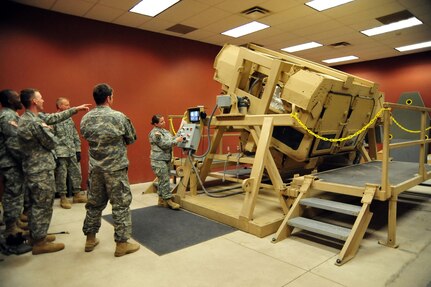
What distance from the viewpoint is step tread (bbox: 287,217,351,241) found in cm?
320

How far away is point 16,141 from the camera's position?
346 centimetres

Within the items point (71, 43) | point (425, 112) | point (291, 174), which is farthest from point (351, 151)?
point (71, 43)

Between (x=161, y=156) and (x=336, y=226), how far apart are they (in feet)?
9.10

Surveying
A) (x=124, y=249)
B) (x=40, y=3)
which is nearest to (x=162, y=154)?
(x=124, y=249)

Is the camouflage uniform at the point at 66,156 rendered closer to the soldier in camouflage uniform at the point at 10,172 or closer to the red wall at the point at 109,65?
the red wall at the point at 109,65

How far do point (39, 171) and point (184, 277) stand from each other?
6.07ft

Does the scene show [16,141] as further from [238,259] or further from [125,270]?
[238,259]

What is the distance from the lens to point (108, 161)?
308 centimetres

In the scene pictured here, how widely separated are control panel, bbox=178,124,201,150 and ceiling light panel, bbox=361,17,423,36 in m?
5.29

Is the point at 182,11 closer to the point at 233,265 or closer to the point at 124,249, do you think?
the point at 124,249

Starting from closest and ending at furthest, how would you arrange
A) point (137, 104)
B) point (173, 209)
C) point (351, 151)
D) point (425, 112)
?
point (425, 112) < point (173, 209) < point (351, 151) < point (137, 104)

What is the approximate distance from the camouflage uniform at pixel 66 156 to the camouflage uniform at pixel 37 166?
1.95m

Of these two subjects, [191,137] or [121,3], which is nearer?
[191,137]

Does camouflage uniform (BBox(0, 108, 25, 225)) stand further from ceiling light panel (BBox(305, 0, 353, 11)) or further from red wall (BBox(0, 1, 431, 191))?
ceiling light panel (BBox(305, 0, 353, 11))
